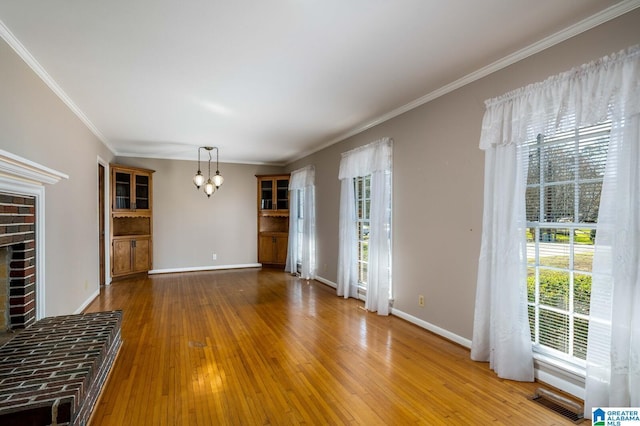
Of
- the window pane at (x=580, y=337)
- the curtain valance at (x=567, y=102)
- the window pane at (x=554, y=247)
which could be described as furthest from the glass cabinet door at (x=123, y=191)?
the window pane at (x=580, y=337)

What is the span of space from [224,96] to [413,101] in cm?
213

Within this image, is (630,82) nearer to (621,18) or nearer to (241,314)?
(621,18)

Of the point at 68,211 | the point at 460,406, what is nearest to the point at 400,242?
the point at 460,406

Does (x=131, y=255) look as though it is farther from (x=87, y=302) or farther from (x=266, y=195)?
(x=266, y=195)

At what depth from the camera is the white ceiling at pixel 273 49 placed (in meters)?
2.05

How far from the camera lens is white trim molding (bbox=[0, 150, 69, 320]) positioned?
204 cm

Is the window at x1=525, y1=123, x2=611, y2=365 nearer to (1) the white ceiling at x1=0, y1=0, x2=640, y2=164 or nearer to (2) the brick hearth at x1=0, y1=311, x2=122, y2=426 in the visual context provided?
(1) the white ceiling at x1=0, y1=0, x2=640, y2=164

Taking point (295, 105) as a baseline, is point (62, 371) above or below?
below

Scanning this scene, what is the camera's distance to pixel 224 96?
11.6 ft

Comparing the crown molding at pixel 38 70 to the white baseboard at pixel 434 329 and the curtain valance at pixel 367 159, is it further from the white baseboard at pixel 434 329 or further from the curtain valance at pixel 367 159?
the white baseboard at pixel 434 329

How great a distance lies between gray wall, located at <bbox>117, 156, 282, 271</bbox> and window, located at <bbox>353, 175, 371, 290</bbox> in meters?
3.68

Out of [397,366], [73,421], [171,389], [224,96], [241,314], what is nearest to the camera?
[73,421]

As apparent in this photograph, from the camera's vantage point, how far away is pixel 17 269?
255 cm

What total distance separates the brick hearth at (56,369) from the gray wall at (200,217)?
4479mm
